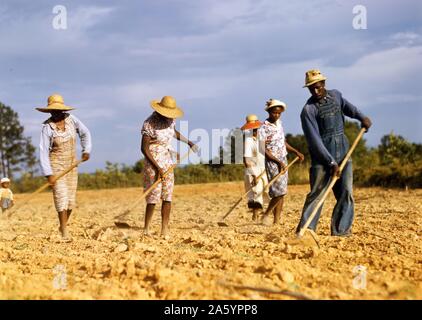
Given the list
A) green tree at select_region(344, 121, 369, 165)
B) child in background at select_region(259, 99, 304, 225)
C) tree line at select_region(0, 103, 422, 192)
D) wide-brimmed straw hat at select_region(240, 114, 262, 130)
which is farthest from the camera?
green tree at select_region(344, 121, 369, 165)

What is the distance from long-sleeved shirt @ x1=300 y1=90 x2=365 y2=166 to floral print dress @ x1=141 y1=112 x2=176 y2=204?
178 cm

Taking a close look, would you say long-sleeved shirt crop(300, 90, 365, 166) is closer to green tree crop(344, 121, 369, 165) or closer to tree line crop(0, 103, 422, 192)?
tree line crop(0, 103, 422, 192)

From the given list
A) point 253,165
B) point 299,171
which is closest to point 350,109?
point 253,165

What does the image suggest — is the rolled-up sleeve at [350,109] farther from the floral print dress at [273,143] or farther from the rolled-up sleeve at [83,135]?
the rolled-up sleeve at [83,135]

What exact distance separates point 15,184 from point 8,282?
24616 millimetres

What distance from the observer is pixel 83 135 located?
8102mm

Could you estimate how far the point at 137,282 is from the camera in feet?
15.3

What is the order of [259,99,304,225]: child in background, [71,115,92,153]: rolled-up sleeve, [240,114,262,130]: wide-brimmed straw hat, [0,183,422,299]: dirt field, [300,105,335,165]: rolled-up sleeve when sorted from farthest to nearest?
[240,114,262,130]: wide-brimmed straw hat → [259,99,304,225]: child in background → [71,115,92,153]: rolled-up sleeve → [300,105,335,165]: rolled-up sleeve → [0,183,422,299]: dirt field

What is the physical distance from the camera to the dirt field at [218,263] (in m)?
4.34

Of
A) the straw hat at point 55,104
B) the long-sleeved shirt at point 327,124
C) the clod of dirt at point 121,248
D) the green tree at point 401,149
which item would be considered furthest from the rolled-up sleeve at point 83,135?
the green tree at point 401,149

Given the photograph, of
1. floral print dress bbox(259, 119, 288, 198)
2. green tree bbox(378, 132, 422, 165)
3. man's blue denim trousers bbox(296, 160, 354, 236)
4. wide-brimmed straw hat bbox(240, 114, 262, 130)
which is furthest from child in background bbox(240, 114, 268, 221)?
green tree bbox(378, 132, 422, 165)

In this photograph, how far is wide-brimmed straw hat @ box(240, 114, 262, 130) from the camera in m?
9.59
